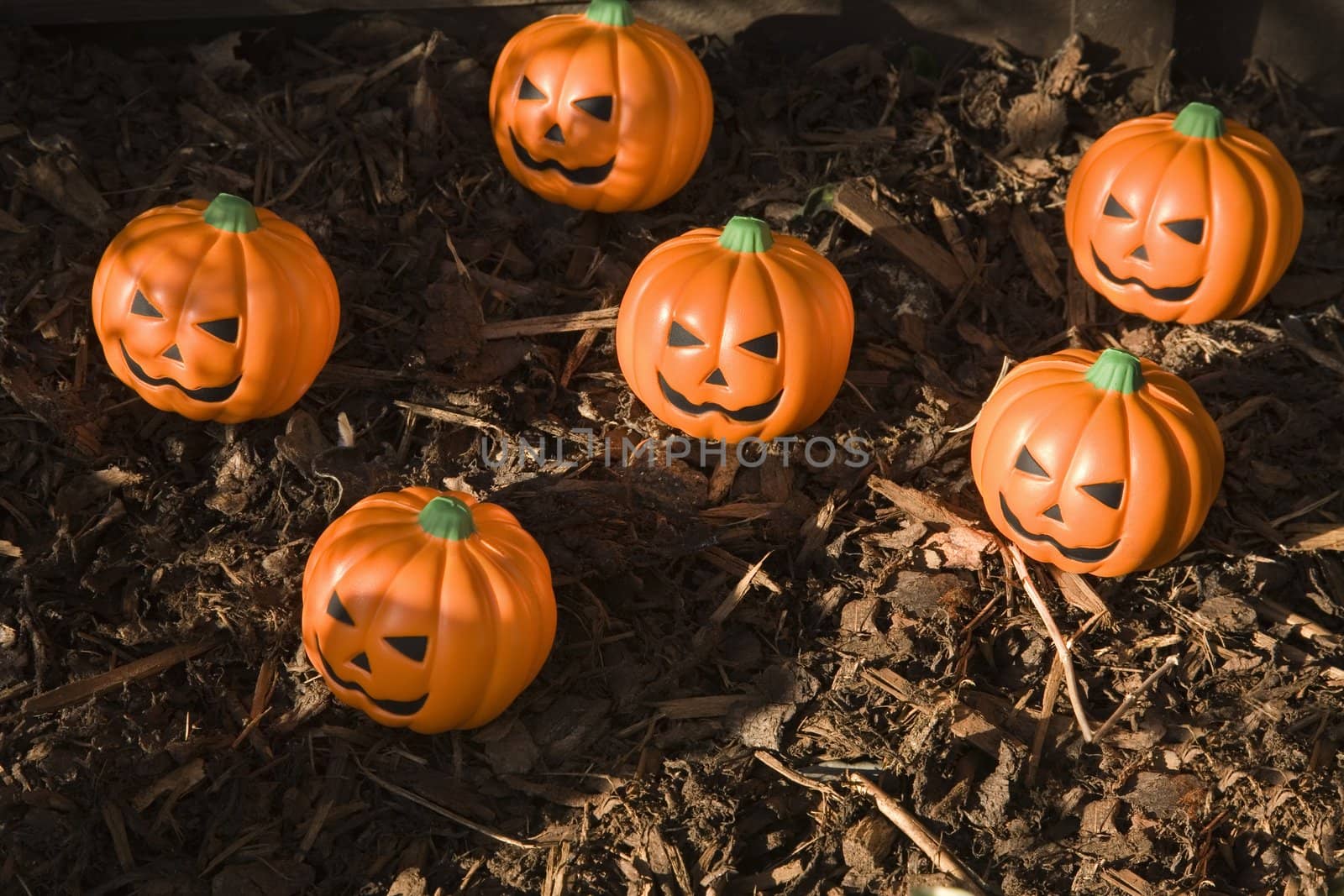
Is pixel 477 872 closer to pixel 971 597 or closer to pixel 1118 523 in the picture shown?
pixel 971 597

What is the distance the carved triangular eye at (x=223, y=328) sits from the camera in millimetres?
3490

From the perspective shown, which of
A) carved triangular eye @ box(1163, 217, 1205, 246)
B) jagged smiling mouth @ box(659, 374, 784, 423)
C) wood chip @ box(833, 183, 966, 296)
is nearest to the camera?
jagged smiling mouth @ box(659, 374, 784, 423)

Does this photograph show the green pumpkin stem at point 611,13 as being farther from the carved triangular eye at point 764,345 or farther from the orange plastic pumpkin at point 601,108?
the carved triangular eye at point 764,345

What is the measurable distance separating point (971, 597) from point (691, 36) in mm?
2437

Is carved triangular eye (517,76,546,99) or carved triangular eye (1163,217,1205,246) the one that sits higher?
carved triangular eye (517,76,546,99)

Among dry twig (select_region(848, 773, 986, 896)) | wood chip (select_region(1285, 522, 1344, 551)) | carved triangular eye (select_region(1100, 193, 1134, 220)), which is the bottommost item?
Result: dry twig (select_region(848, 773, 986, 896))

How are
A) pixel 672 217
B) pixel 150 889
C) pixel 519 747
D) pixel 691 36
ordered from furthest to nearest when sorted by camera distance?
pixel 691 36
pixel 672 217
pixel 519 747
pixel 150 889

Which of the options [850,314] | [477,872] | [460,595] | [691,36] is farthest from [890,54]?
[477,872]

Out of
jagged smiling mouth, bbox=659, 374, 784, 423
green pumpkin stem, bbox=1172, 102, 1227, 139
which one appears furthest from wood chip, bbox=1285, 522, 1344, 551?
jagged smiling mouth, bbox=659, 374, 784, 423

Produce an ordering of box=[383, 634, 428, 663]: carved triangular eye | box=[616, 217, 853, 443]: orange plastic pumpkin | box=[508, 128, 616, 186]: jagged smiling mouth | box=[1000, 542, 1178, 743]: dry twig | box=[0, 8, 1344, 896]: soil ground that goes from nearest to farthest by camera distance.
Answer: box=[383, 634, 428, 663]: carved triangular eye < box=[0, 8, 1344, 896]: soil ground < box=[1000, 542, 1178, 743]: dry twig < box=[616, 217, 853, 443]: orange plastic pumpkin < box=[508, 128, 616, 186]: jagged smiling mouth

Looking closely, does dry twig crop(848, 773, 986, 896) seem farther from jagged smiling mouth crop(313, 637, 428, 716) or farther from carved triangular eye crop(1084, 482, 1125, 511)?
jagged smiling mouth crop(313, 637, 428, 716)

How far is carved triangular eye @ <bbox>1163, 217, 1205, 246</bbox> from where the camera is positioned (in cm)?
398

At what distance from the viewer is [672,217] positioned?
444 cm

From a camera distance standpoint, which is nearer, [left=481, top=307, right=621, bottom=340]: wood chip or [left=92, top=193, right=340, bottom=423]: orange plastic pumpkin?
[left=92, top=193, right=340, bottom=423]: orange plastic pumpkin
